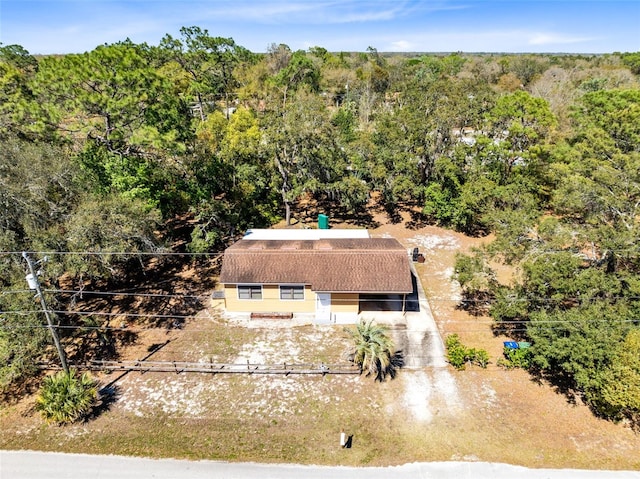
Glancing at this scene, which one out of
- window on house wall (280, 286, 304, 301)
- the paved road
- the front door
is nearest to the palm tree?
the front door

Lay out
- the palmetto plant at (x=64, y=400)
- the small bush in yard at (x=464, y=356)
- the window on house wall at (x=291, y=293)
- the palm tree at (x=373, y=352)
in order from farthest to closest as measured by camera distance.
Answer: the window on house wall at (x=291, y=293), the small bush in yard at (x=464, y=356), the palm tree at (x=373, y=352), the palmetto plant at (x=64, y=400)

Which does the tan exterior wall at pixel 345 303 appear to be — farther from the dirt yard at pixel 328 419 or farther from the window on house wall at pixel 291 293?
the dirt yard at pixel 328 419

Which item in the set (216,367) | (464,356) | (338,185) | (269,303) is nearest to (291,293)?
(269,303)

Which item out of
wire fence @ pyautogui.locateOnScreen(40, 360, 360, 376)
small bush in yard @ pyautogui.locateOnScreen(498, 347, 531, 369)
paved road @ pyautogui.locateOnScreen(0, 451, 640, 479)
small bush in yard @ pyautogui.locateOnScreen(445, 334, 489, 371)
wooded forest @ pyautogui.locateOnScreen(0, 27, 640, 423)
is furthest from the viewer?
small bush in yard @ pyautogui.locateOnScreen(445, 334, 489, 371)

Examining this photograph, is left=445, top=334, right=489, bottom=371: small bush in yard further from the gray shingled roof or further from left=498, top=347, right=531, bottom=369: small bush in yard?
the gray shingled roof

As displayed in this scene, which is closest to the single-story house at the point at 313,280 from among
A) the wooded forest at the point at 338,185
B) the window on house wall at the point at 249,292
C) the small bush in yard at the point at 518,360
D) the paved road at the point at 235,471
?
the window on house wall at the point at 249,292
